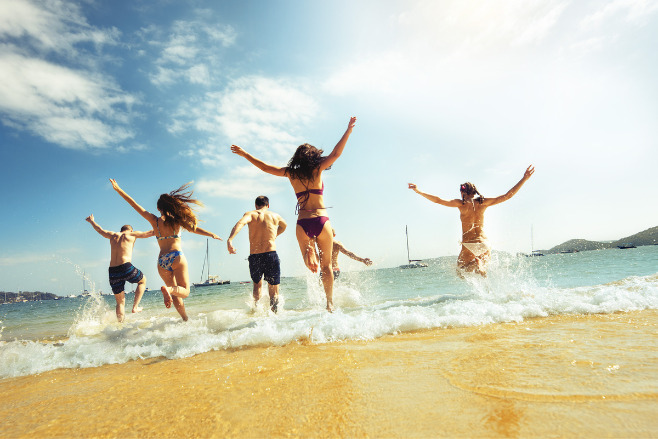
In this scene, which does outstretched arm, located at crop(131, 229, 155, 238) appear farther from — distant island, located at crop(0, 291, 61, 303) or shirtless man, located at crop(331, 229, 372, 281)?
distant island, located at crop(0, 291, 61, 303)

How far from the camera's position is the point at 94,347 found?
13.1 ft

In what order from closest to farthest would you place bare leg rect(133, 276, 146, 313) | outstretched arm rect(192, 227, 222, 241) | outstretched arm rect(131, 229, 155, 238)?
outstretched arm rect(192, 227, 222, 241), outstretched arm rect(131, 229, 155, 238), bare leg rect(133, 276, 146, 313)

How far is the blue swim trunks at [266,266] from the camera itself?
6223mm

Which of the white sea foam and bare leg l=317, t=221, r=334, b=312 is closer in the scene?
the white sea foam

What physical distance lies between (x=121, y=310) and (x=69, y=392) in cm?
573

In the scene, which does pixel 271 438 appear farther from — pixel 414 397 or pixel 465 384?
pixel 465 384

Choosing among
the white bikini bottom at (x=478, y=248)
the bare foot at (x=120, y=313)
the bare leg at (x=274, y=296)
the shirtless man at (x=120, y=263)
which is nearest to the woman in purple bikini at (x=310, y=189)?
the bare leg at (x=274, y=296)

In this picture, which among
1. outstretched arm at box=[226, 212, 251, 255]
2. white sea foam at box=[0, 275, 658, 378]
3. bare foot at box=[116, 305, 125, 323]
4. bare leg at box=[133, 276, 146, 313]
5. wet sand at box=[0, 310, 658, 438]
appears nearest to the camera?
wet sand at box=[0, 310, 658, 438]

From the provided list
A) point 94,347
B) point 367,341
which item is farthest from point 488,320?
point 94,347

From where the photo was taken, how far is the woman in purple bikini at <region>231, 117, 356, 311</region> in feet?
16.0

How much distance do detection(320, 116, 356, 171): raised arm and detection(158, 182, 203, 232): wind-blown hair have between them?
2261 millimetres

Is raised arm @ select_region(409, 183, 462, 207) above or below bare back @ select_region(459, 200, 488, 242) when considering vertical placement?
above

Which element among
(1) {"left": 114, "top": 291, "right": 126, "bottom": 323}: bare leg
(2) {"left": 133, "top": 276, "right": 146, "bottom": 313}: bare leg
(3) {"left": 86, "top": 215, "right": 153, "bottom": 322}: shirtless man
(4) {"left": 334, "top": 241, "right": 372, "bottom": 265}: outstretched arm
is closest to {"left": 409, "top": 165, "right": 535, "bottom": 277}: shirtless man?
(4) {"left": 334, "top": 241, "right": 372, "bottom": 265}: outstretched arm

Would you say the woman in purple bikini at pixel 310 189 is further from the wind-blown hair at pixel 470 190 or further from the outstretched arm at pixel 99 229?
the outstretched arm at pixel 99 229
